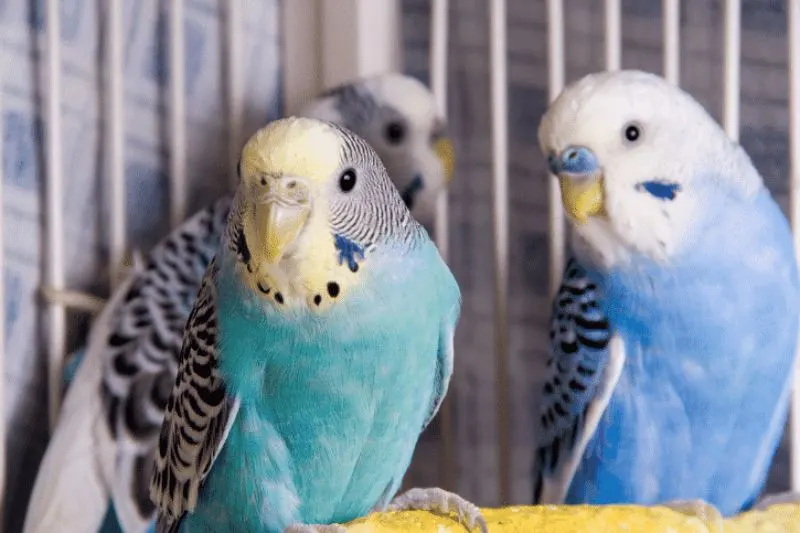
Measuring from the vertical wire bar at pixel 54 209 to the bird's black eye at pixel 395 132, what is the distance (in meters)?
0.49

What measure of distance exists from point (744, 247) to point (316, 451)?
578 mm

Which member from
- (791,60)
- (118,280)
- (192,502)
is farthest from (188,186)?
(791,60)

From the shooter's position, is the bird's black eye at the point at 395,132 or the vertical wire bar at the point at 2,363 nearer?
the vertical wire bar at the point at 2,363

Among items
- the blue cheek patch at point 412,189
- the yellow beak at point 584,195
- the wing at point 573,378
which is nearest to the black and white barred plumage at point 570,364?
the wing at point 573,378

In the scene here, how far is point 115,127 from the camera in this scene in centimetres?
143

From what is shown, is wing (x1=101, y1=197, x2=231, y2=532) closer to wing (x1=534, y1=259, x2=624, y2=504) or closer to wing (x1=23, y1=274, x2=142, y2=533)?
wing (x1=23, y1=274, x2=142, y2=533)

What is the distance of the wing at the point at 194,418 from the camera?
0.97 m

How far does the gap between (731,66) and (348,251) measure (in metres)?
0.72

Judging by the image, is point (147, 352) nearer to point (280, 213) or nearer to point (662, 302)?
point (280, 213)

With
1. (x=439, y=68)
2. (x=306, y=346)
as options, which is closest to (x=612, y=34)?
(x=439, y=68)

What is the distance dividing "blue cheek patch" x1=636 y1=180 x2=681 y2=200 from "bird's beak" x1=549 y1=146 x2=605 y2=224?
5cm

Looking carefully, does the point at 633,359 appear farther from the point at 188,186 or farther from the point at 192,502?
the point at 188,186

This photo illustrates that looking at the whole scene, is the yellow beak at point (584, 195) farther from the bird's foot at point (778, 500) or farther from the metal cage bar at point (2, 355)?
the metal cage bar at point (2, 355)

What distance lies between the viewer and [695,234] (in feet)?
3.75
